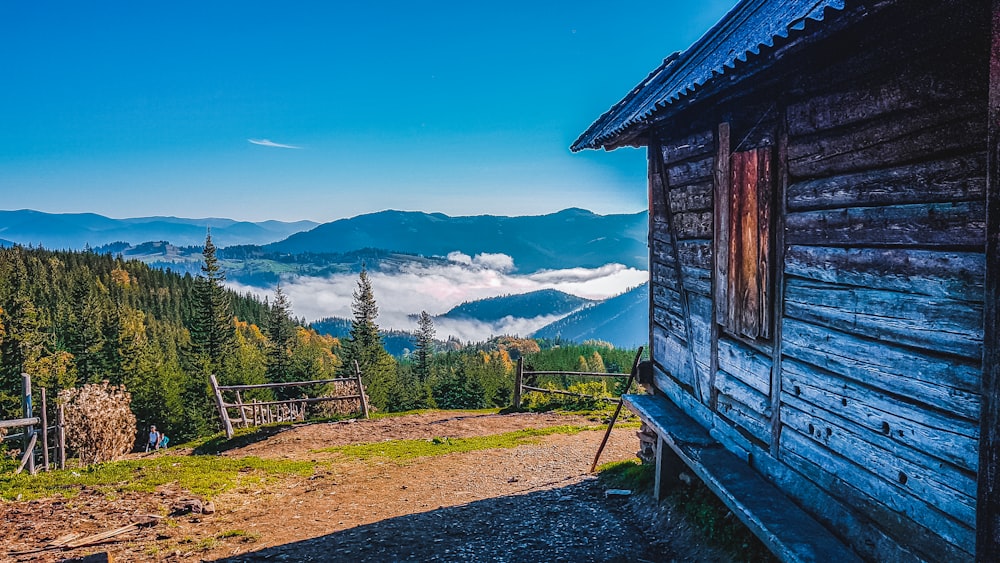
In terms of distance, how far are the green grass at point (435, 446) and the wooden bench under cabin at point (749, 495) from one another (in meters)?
7.89

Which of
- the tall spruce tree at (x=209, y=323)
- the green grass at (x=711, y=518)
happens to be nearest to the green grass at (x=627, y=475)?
the green grass at (x=711, y=518)

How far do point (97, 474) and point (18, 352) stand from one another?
3927 cm

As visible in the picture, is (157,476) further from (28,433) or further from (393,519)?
(28,433)

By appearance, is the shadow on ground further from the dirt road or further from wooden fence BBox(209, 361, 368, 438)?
wooden fence BBox(209, 361, 368, 438)

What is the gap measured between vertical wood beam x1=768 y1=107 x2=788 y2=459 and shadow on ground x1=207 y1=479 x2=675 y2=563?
9.74 ft

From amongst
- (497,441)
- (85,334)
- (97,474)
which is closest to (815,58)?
(497,441)

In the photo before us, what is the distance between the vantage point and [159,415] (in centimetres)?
4278

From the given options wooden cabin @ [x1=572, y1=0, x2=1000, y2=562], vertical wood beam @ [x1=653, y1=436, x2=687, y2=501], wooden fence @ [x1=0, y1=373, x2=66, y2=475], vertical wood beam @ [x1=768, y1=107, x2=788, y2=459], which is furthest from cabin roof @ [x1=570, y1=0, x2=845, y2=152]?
wooden fence @ [x1=0, y1=373, x2=66, y2=475]

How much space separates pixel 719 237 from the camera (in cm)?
622

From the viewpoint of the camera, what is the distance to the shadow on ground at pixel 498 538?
7.68m

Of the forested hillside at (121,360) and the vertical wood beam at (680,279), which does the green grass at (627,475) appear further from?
the forested hillside at (121,360)

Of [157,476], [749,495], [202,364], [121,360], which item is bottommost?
[121,360]

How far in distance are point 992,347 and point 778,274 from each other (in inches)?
102

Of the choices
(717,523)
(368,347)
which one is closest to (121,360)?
(368,347)
